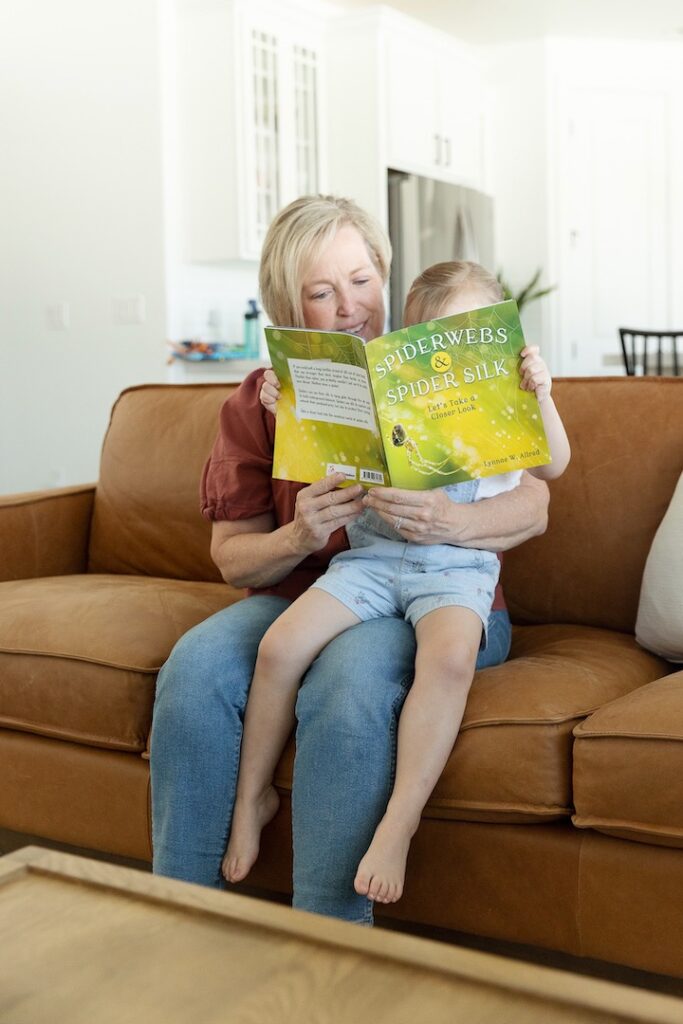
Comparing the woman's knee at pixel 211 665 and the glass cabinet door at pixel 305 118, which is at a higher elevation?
the glass cabinet door at pixel 305 118

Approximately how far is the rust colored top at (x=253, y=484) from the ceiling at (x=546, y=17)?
4369 millimetres

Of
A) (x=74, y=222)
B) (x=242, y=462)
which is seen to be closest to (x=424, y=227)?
(x=74, y=222)

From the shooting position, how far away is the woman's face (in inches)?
69.9

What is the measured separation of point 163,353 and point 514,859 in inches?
147

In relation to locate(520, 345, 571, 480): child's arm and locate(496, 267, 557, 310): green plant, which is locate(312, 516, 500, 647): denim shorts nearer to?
locate(520, 345, 571, 480): child's arm

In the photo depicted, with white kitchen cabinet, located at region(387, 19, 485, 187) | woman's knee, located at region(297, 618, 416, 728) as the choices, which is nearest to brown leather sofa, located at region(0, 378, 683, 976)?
woman's knee, located at region(297, 618, 416, 728)

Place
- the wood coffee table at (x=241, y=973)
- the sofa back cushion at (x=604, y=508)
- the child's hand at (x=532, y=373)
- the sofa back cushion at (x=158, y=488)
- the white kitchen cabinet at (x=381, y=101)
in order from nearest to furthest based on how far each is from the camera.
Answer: the wood coffee table at (x=241, y=973) → the child's hand at (x=532, y=373) → the sofa back cushion at (x=604, y=508) → the sofa back cushion at (x=158, y=488) → the white kitchen cabinet at (x=381, y=101)

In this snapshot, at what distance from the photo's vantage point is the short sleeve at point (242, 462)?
5.93 ft

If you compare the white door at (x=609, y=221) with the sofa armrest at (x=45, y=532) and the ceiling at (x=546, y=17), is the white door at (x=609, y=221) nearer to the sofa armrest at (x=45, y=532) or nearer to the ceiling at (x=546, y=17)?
the ceiling at (x=546, y=17)

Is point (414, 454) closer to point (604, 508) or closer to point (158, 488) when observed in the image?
point (604, 508)

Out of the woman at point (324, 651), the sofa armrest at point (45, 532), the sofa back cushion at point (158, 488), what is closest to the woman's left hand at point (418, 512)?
the woman at point (324, 651)

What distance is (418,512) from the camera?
158 cm

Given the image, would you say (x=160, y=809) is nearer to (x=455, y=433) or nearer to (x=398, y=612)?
(x=398, y=612)

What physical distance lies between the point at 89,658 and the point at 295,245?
703mm
